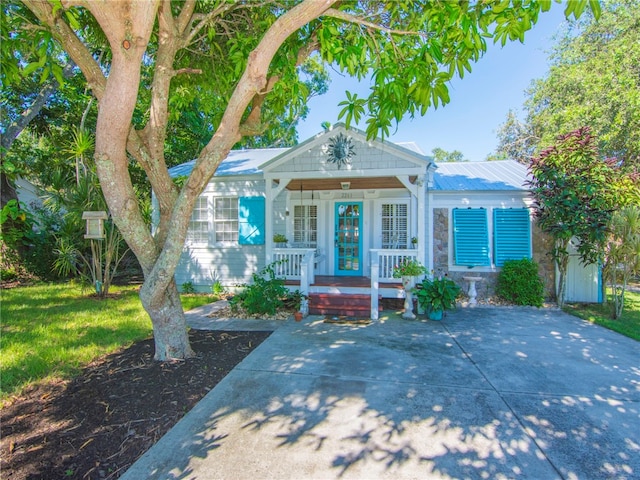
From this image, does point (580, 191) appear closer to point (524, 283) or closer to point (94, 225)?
point (524, 283)

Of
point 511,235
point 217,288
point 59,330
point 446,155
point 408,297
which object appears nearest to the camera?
point 59,330

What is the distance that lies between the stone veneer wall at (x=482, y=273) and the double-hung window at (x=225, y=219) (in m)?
5.46

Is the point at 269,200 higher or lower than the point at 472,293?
higher

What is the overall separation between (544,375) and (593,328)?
121 inches

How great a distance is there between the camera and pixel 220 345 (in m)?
4.89

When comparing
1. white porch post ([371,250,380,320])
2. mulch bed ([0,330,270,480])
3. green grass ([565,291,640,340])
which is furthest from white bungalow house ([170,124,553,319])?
mulch bed ([0,330,270,480])

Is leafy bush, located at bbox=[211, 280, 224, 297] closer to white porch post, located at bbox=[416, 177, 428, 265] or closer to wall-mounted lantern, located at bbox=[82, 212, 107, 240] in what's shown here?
wall-mounted lantern, located at bbox=[82, 212, 107, 240]

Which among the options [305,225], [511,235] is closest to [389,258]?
[305,225]

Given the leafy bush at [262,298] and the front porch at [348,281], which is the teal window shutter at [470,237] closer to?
the front porch at [348,281]

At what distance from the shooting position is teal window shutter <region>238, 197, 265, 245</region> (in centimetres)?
874

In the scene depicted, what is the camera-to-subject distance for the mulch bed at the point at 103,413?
7.77 ft

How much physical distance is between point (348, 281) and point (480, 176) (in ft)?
16.6

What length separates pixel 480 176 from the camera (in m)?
9.27

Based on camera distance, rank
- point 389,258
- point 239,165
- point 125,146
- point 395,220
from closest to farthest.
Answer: point 125,146 < point 389,258 < point 395,220 < point 239,165
